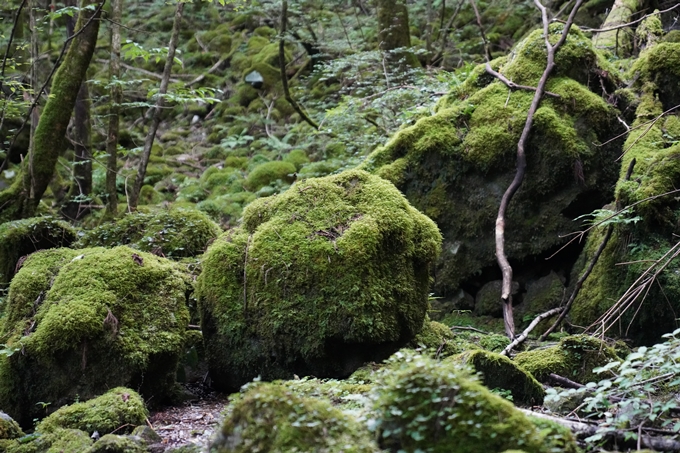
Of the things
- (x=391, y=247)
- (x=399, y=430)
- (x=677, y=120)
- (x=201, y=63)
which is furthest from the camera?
(x=201, y=63)

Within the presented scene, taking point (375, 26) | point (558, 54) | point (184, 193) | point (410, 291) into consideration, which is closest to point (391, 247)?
point (410, 291)

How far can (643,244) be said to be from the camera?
602 cm

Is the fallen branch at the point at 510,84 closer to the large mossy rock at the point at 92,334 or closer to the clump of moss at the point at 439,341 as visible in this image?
the clump of moss at the point at 439,341

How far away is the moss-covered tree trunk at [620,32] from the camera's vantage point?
31.6 ft

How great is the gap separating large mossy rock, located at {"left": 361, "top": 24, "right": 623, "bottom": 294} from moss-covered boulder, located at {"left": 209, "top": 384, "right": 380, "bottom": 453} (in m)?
5.12

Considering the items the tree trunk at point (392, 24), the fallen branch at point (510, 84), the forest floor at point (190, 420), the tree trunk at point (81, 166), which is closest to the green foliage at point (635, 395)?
the forest floor at point (190, 420)

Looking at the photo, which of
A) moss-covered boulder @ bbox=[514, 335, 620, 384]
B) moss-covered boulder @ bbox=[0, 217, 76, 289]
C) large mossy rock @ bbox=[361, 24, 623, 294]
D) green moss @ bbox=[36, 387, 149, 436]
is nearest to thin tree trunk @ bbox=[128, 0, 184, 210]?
moss-covered boulder @ bbox=[0, 217, 76, 289]

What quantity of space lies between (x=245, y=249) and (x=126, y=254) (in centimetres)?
122

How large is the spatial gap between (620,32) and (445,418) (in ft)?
30.2

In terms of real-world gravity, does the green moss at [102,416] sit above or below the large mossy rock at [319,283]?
below

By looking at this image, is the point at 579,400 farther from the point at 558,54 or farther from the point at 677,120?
the point at 558,54

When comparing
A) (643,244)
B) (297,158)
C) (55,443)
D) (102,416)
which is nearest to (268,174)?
(297,158)

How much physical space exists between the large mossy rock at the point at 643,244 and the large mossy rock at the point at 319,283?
199cm

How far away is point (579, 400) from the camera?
3.96 m
